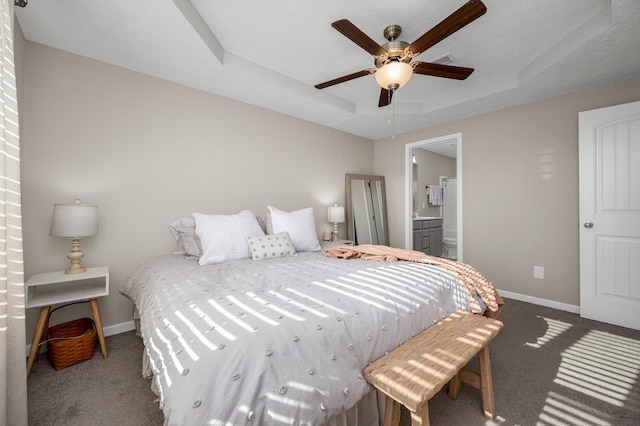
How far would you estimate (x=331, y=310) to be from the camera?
3.92 ft

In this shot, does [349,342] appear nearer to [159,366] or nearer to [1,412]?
[159,366]

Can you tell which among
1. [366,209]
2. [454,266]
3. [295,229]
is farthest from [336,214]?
[454,266]

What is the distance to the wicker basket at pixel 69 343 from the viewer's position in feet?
6.10

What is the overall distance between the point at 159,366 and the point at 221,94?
2813mm

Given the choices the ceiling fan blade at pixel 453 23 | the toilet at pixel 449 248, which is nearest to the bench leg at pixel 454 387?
the ceiling fan blade at pixel 453 23

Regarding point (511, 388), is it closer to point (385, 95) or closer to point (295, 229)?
point (295, 229)

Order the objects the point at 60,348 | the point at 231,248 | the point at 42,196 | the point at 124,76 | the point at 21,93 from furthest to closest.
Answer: the point at 124,76
the point at 231,248
the point at 42,196
the point at 21,93
the point at 60,348

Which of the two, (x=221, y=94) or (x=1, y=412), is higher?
(x=221, y=94)

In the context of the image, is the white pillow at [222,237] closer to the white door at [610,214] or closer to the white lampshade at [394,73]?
the white lampshade at [394,73]

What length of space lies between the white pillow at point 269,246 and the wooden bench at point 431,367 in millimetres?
1375

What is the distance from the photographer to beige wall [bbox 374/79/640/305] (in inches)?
115

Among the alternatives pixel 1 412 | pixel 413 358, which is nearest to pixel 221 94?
pixel 1 412

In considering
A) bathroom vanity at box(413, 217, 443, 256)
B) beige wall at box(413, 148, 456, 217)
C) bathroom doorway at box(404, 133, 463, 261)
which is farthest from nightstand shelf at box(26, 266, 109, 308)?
beige wall at box(413, 148, 456, 217)

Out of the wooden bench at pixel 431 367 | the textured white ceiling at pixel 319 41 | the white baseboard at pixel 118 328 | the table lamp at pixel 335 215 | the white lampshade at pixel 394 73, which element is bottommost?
the white baseboard at pixel 118 328
